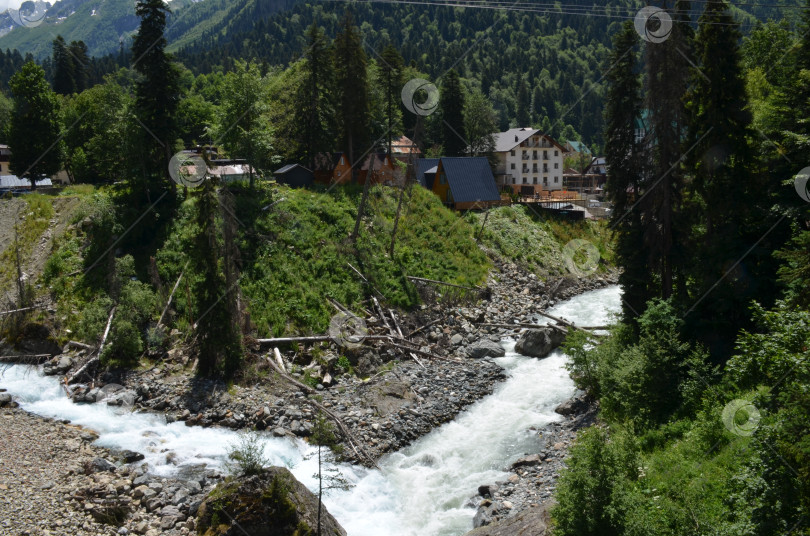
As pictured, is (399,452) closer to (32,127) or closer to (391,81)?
(391,81)

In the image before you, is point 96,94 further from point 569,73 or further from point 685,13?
point 569,73

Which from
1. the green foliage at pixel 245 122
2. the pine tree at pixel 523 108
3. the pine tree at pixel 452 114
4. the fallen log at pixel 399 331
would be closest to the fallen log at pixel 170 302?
the green foliage at pixel 245 122

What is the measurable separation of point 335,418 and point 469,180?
3223 cm

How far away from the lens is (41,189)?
3697 centimetres

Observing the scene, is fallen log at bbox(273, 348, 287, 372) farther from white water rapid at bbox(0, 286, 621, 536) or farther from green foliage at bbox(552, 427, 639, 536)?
green foliage at bbox(552, 427, 639, 536)

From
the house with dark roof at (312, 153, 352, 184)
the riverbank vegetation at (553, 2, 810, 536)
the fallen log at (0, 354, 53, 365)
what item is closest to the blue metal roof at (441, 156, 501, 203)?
the house with dark roof at (312, 153, 352, 184)

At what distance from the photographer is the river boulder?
11852mm

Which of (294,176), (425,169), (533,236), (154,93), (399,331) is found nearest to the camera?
(399,331)

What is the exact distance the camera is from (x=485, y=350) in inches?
1029

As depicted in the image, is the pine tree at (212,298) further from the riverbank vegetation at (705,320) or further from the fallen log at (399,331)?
the riverbank vegetation at (705,320)

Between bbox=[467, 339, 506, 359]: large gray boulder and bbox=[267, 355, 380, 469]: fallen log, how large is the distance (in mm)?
8510

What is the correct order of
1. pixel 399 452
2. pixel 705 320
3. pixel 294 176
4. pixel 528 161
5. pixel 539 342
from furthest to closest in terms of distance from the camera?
pixel 528 161, pixel 294 176, pixel 539 342, pixel 399 452, pixel 705 320

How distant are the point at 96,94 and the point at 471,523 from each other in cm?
4238

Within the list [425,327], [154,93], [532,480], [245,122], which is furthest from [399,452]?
[154,93]
